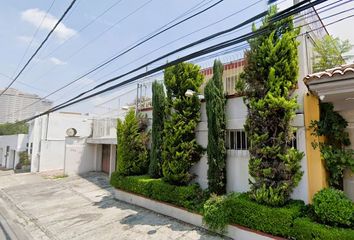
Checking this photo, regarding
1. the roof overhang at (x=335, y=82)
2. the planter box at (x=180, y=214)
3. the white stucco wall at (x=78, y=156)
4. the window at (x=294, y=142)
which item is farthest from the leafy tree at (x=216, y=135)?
the white stucco wall at (x=78, y=156)

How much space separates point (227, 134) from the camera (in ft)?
27.6

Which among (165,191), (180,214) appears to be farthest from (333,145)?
(165,191)

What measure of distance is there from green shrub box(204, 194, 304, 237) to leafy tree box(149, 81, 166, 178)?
3.45 meters

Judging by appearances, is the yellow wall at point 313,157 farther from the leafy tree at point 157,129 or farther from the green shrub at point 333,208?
the leafy tree at point 157,129

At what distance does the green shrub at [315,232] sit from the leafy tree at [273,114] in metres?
0.72

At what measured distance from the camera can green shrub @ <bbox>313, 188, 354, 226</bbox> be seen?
514 cm

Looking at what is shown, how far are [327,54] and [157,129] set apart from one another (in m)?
6.97

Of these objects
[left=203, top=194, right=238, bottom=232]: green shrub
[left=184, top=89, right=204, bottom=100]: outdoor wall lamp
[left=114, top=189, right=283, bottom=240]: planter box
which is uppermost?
[left=184, top=89, right=204, bottom=100]: outdoor wall lamp

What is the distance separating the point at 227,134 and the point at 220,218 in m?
2.83

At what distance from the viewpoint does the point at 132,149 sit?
11.1 meters

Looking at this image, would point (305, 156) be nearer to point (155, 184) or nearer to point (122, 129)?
point (155, 184)

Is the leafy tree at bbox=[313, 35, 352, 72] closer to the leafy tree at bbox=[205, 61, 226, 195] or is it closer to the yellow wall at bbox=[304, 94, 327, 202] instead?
the yellow wall at bbox=[304, 94, 327, 202]

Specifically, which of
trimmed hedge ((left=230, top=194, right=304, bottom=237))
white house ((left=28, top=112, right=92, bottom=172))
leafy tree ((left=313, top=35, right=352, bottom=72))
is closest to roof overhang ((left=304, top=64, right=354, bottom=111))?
leafy tree ((left=313, top=35, right=352, bottom=72))

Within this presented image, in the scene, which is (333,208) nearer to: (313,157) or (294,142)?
(313,157)
